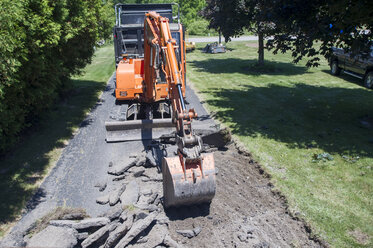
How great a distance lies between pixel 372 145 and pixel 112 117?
8.81 meters

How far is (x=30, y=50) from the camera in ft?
27.7

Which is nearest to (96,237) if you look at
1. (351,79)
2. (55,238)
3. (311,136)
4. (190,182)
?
(55,238)

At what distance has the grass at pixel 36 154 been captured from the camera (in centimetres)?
710

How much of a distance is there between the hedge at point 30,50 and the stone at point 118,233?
364cm

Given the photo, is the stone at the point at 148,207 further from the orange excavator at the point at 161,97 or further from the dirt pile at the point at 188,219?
the orange excavator at the point at 161,97

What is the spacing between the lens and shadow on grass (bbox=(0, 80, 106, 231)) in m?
7.18

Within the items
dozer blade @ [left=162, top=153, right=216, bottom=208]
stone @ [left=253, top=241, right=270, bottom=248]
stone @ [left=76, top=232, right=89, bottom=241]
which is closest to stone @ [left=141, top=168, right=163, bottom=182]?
dozer blade @ [left=162, top=153, right=216, bottom=208]

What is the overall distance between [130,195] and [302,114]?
28.9 ft

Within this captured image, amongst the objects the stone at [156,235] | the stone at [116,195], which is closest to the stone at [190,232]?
the stone at [156,235]

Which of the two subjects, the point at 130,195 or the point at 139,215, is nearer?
the point at 139,215

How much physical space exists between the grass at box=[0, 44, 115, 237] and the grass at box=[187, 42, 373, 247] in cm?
609

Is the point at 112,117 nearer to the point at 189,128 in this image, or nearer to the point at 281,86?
the point at 189,128

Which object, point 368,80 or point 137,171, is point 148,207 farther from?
point 368,80

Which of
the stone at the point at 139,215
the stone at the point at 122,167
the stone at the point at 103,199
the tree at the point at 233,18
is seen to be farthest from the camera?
the tree at the point at 233,18
